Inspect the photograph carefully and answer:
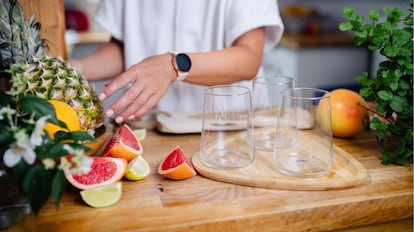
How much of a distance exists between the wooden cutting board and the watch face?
1.23ft

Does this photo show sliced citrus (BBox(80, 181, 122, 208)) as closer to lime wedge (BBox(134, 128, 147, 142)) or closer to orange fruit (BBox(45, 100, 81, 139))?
orange fruit (BBox(45, 100, 81, 139))

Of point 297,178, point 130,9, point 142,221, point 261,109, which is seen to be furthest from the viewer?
point 130,9

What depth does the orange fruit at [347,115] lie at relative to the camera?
1.16 metres

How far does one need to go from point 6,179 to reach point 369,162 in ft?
2.59

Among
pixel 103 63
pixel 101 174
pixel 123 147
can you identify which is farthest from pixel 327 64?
pixel 101 174

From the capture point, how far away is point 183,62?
51.2 inches

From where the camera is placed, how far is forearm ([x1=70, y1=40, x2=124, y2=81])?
169 cm

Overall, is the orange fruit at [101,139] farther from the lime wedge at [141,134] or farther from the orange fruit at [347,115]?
the orange fruit at [347,115]

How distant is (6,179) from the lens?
0.86 metres

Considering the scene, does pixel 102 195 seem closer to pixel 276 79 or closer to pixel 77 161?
pixel 77 161

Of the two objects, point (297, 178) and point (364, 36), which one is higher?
point (364, 36)

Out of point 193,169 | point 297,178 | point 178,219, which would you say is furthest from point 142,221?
point 297,178

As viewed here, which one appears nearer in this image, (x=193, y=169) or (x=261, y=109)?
(x=193, y=169)

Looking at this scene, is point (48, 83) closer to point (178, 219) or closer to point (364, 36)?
point (178, 219)
